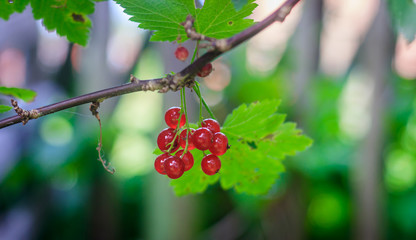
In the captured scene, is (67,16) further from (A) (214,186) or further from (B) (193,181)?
(A) (214,186)

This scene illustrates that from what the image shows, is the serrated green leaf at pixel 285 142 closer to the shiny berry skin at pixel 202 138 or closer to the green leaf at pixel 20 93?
the shiny berry skin at pixel 202 138

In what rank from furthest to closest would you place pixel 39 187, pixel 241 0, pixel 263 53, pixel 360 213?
1. pixel 263 53
2. pixel 39 187
3. pixel 360 213
4. pixel 241 0

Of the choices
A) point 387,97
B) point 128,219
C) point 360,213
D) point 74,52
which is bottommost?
point 360,213

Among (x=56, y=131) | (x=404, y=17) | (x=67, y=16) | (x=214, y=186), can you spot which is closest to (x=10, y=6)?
(x=67, y=16)

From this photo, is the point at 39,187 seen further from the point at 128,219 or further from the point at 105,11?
the point at 105,11

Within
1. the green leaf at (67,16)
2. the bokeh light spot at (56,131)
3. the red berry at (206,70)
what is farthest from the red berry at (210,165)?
the bokeh light spot at (56,131)

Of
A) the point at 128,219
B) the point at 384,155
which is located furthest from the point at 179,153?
the point at 128,219

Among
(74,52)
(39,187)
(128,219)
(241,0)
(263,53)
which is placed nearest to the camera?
(241,0)

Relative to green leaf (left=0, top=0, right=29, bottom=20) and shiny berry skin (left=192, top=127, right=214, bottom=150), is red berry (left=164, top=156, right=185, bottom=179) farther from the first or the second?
green leaf (left=0, top=0, right=29, bottom=20)
